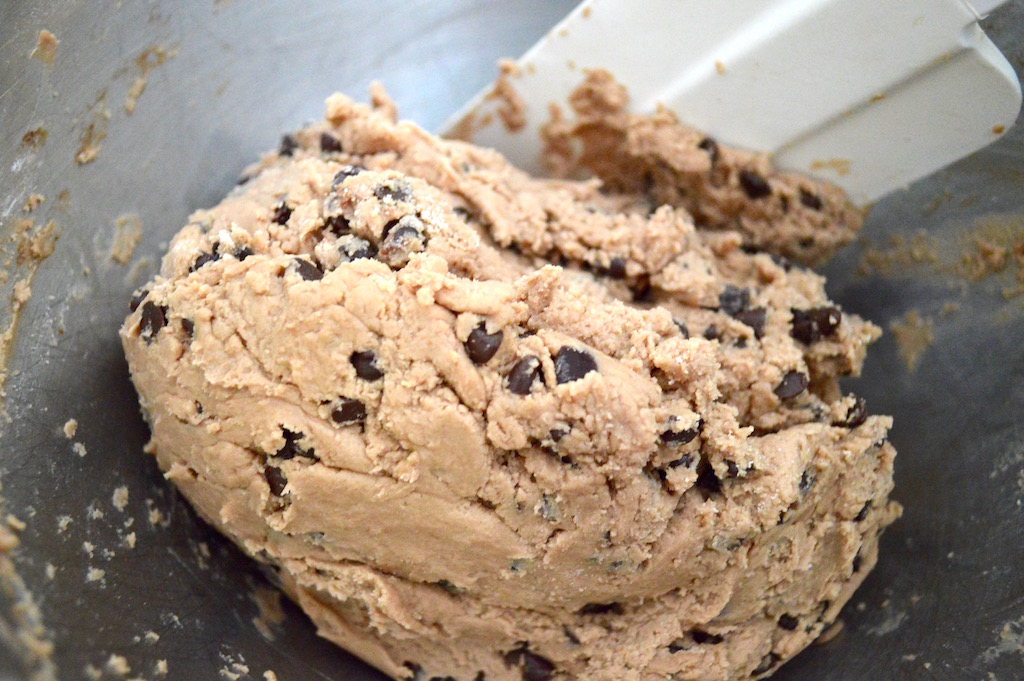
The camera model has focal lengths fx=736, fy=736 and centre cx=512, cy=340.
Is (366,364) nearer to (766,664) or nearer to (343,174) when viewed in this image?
(343,174)

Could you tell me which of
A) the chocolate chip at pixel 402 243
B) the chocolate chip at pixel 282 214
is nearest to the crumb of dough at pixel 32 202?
the chocolate chip at pixel 282 214

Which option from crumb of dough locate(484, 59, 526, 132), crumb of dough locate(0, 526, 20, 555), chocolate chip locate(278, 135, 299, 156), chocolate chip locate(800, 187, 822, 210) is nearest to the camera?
crumb of dough locate(0, 526, 20, 555)

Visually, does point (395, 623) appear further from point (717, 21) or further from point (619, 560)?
point (717, 21)

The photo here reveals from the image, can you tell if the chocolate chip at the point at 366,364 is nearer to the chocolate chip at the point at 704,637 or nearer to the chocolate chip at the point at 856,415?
the chocolate chip at the point at 704,637

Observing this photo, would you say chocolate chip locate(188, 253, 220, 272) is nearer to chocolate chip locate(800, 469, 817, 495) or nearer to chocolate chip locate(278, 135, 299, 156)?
chocolate chip locate(278, 135, 299, 156)

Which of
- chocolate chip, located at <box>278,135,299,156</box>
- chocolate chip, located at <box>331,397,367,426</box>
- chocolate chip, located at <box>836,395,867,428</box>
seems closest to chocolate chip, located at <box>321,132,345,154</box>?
chocolate chip, located at <box>278,135,299,156</box>

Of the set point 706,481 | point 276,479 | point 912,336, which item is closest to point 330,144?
point 276,479
